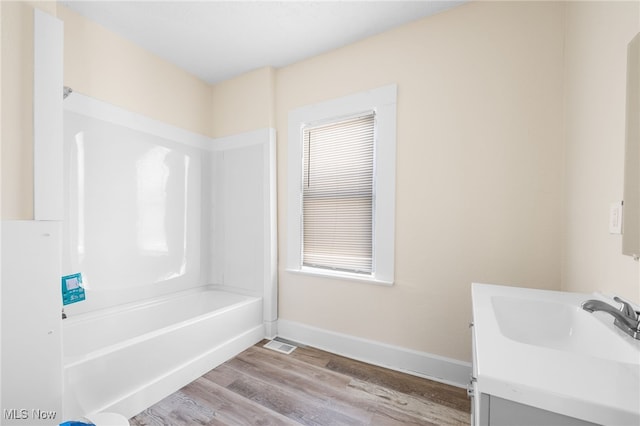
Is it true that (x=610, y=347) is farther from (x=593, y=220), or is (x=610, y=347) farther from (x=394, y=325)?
(x=394, y=325)

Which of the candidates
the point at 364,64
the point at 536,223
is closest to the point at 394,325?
the point at 536,223

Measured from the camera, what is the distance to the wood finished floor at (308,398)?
1484 millimetres

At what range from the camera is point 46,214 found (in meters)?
1.22

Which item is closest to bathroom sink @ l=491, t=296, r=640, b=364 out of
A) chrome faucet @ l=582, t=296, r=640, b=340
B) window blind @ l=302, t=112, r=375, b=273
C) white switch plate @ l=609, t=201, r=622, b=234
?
chrome faucet @ l=582, t=296, r=640, b=340

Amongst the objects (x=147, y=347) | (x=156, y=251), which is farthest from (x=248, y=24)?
(x=147, y=347)

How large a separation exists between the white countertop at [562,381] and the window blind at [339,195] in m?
1.49

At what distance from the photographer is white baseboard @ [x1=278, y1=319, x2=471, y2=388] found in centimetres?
178

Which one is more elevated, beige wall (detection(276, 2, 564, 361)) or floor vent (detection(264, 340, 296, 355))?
beige wall (detection(276, 2, 564, 361))

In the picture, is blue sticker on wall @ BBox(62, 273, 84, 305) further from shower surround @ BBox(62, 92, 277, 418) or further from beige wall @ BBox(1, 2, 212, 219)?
beige wall @ BBox(1, 2, 212, 219)

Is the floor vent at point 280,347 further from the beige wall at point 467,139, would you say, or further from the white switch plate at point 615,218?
the white switch plate at point 615,218

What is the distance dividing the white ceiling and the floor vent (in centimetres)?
269

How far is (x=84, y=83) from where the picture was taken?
1921mm

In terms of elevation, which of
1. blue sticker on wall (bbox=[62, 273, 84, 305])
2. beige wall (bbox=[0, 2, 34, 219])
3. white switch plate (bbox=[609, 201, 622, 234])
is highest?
beige wall (bbox=[0, 2, 34, 219])

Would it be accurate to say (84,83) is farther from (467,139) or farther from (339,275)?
(467,139)
